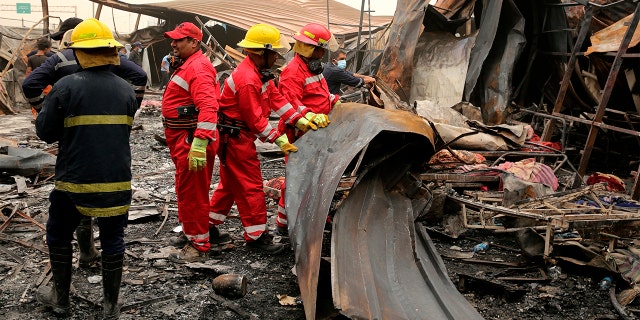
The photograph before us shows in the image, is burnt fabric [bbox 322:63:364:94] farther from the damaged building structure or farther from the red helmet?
the red helmet

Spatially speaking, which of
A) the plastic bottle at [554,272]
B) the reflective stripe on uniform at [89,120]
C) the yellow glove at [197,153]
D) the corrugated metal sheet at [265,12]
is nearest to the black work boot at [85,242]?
the yellow glove at [197,153]

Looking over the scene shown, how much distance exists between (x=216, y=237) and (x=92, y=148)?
189cm

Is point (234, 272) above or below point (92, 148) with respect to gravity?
below

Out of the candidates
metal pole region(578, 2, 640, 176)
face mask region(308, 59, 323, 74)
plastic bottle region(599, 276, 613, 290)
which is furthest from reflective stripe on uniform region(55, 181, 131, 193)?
metal pole region(578, 2, 640, 176)

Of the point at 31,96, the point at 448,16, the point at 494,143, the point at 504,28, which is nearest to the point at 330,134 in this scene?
the point at 31,96

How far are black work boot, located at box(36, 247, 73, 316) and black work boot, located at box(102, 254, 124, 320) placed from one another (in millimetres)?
245

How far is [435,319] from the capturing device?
300cm

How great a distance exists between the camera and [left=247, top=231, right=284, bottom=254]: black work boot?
4.79m

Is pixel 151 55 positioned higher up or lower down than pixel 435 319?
lower down

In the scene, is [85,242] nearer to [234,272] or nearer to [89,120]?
[234,272]

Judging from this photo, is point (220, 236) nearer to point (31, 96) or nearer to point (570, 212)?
point (31, 96)

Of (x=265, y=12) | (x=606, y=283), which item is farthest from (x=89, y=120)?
(x=265, y=12)

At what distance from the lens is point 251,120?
4531mm

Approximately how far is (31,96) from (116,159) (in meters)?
0.97
